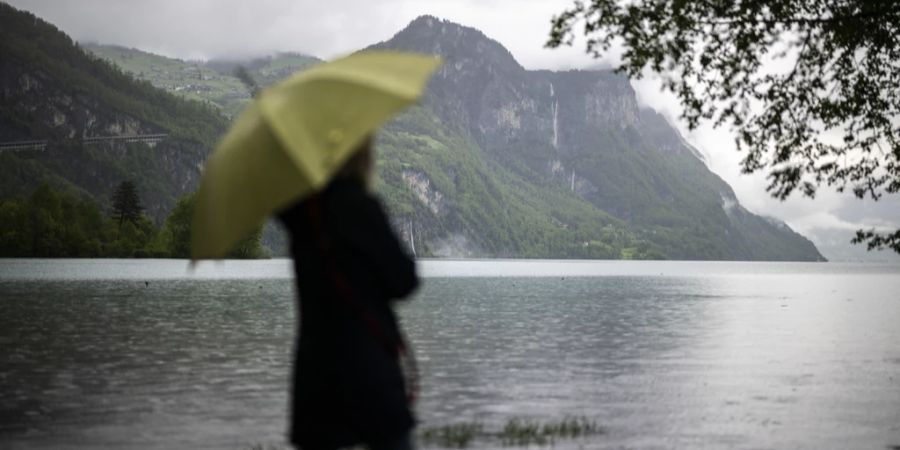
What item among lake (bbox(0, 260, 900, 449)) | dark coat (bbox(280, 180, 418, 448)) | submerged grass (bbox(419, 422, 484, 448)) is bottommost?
lake (bbox(0, 260, 900, 449))

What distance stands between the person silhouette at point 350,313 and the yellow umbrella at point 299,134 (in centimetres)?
14

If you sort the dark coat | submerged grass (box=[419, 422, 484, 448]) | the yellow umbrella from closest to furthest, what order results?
the dark coat
the yellow umbrella
submerged grass (box=[419, 422, 484, 448])

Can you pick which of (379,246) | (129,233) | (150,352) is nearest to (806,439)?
(379,246)

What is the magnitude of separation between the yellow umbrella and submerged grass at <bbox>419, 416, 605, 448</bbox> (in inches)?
359

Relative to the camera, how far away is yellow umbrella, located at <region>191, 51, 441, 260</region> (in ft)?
18.1

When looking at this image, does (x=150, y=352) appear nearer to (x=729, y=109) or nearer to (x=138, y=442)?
(x=138, y=442)

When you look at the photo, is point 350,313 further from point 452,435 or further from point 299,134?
point 452,435

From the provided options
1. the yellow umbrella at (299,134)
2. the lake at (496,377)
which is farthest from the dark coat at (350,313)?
the lake at (496,377)

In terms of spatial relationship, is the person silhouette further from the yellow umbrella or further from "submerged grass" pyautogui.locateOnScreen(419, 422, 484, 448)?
"submerged grass" pyautogui.locateOnScreen(419, 422, 484, 448)

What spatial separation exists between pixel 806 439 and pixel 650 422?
283cm

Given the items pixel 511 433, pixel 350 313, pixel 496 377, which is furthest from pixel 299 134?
pixel 496 377

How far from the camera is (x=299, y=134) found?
559cm

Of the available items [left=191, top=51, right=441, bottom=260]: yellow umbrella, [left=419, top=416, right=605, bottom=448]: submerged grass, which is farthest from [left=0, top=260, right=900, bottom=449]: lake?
[left=191, top=51, right=441, bottom=260]: yellow umbrella

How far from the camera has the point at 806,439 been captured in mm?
15891
